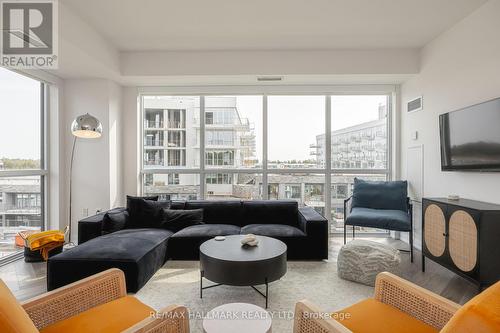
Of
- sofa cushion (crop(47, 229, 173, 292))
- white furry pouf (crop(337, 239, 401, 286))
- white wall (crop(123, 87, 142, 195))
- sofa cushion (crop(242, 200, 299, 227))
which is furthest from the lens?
white wall (crop(123, 87, 142, 195))

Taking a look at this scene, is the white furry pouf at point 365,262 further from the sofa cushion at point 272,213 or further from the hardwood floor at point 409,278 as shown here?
the sofa cushion at point 272,213

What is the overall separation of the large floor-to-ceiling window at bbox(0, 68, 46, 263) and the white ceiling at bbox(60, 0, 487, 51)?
1342 millimetres

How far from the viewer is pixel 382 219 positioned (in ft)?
11.4

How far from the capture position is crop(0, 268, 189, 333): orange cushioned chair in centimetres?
129

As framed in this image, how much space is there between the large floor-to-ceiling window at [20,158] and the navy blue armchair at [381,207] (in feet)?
14.4

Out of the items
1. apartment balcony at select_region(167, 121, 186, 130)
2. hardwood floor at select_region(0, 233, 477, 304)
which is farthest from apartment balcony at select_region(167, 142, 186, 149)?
hardwood floor at select_region(0, 233, 477, 304)

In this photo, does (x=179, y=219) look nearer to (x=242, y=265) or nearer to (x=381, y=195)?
(x=242, y=265)

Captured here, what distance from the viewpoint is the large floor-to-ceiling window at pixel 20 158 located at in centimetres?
329

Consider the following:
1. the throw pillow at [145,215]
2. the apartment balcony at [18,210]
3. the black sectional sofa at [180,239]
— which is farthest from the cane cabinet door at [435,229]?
the apartment balcony at [18,210]

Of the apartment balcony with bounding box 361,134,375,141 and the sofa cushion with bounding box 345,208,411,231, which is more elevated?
the apartment balcony with bounding box 361,134,375,141

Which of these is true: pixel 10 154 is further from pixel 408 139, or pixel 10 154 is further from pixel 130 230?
pixel 408 139

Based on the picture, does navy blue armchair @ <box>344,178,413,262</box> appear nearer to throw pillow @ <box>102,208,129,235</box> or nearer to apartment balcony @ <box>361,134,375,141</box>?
apartment balcony @ <box>361,134,375,141</box>

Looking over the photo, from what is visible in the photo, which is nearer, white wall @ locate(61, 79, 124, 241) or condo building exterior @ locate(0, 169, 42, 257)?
condo building exterior @ locate(0, 169, 42, 257)

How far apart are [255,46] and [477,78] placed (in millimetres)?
2705
